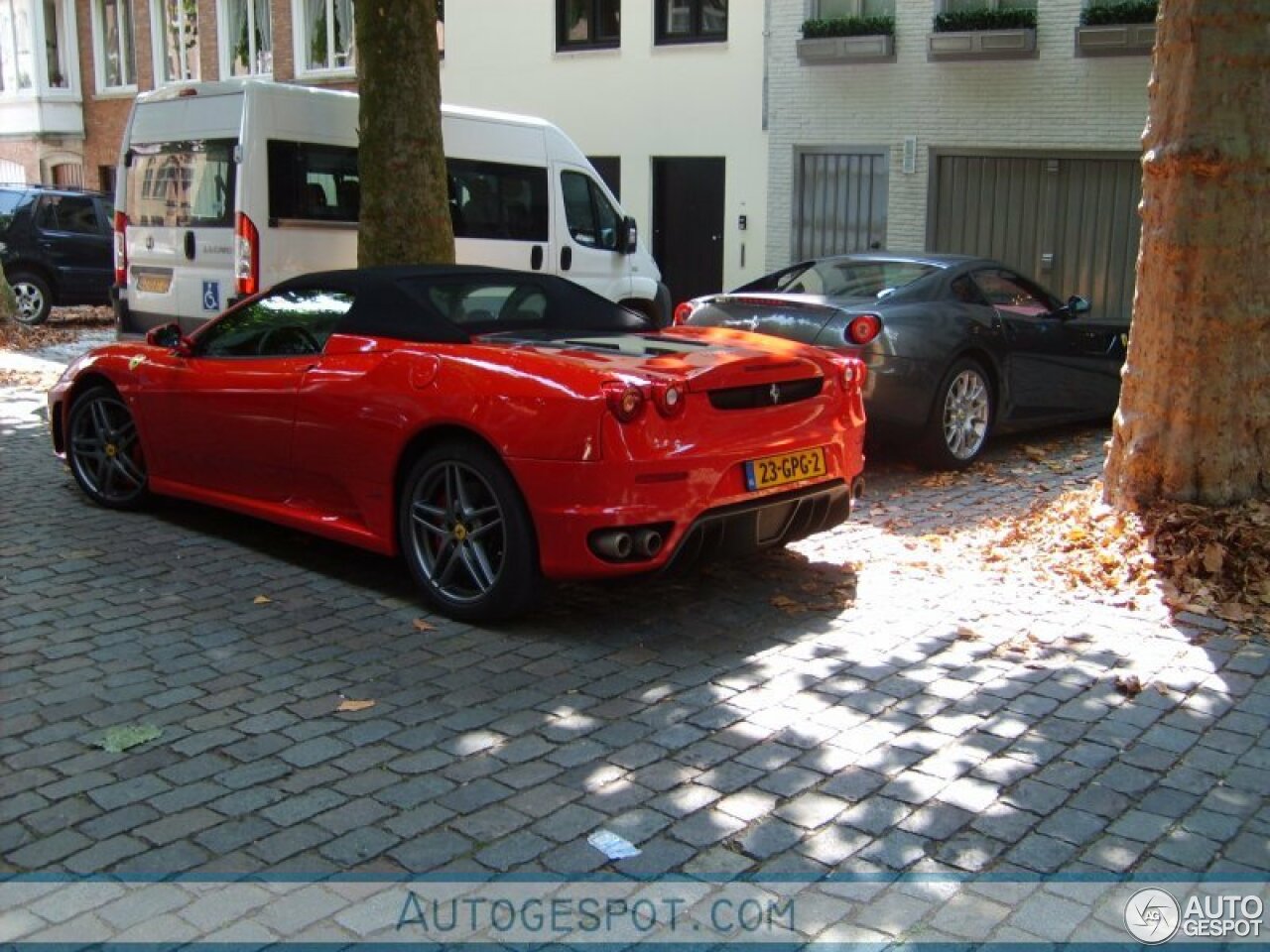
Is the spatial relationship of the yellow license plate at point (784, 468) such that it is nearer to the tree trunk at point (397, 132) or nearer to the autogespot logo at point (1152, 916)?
the autogespot logo at point (1152, 916)

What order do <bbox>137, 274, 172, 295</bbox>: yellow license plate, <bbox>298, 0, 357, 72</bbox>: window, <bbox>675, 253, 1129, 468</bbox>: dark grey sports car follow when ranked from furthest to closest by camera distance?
1. <bbox>298, 0, 357, 72</bbox>: window
2. <bbox>137, 274, 172, 295</bbox>: yellow license plate
3. <bbox>675, 253, 1129, 468</bbox>: dark grey sports car

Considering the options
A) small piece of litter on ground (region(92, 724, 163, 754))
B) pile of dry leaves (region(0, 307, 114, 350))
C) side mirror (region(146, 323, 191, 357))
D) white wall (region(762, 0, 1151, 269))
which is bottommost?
small piece of litter on ground (region(92, 724, 163, 754))

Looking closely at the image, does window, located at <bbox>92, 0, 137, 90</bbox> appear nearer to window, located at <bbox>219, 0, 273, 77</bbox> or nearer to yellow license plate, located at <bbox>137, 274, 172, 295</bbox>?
window, located at <bbox>219, 0, 273, 77</bbox>

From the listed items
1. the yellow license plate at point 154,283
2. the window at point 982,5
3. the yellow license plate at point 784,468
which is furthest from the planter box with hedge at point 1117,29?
the yellow license plate at point 784,468

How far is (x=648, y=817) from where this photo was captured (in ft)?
12.9

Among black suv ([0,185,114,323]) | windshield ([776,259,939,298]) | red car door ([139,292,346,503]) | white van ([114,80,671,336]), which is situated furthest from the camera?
black suv ([0,185,114,323])

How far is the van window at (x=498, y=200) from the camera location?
42.0 feet

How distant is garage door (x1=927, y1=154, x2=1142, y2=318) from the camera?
628 inches

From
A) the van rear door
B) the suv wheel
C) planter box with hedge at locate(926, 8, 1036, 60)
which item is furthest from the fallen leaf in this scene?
the suv wheel

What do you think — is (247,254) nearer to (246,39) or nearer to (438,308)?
(438,308)

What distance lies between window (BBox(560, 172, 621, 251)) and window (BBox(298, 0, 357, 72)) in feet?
Answer: 38.2

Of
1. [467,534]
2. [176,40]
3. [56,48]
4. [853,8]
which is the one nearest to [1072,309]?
[467,534]

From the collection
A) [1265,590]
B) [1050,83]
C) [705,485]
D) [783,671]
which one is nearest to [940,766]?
[783,671]

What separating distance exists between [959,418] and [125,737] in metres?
6.01
